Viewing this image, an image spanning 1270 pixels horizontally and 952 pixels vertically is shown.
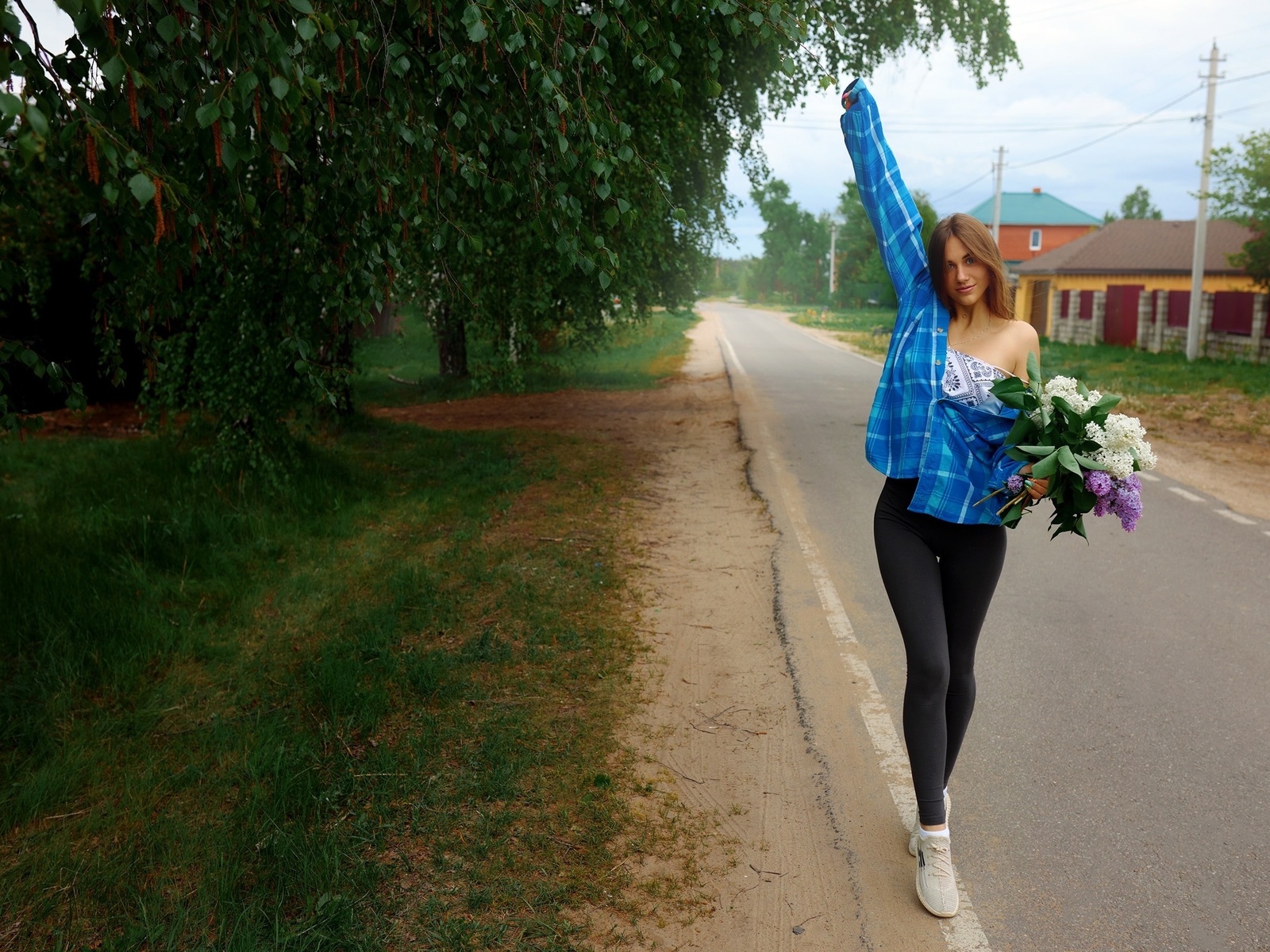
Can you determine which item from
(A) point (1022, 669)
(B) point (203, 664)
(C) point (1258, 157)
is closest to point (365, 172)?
(B) point (203, 664)

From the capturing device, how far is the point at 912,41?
1399 cm

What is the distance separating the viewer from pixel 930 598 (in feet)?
11.0

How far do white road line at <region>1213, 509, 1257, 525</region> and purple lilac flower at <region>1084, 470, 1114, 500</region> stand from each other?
6.64m

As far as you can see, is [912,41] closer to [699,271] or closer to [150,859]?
[699,271]

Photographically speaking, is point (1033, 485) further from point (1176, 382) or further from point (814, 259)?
point (814, 259)

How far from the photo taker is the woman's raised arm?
3.55 m

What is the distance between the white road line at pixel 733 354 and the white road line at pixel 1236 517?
48.8 ft

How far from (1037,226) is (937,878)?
239 feet

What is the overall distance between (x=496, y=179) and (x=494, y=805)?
237 centimetres

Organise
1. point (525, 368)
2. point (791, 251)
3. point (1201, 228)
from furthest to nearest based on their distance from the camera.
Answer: point (791, 251) < point (1201, 228) < point (525, 368)

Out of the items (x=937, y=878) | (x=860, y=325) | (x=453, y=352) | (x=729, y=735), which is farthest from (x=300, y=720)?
(x=860, y=325)

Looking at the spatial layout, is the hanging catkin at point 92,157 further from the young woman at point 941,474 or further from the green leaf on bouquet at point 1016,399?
the green leaf on bouquet at point 1016,399

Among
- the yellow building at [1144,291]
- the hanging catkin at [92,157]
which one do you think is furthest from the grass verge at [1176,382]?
the hanging catkin at [92,157]

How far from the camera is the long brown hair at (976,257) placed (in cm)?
325
